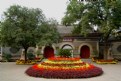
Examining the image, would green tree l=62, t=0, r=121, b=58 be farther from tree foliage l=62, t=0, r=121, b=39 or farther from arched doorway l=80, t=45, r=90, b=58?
arched doorway l=80, t=45, r=90, b=58

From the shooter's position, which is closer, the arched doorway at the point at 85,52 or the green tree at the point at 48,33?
the green tree at the point at 48,33

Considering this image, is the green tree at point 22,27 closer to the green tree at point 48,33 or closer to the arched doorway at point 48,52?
the green tree at point 48,33

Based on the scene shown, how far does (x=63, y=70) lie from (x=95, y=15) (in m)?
15.2

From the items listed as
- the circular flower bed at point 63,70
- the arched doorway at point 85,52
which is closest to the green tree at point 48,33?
the circular flower bed at point 63,70

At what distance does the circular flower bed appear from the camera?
1772 centimetres

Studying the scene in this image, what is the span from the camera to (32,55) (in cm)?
3747

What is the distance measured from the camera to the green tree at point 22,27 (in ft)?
92.2

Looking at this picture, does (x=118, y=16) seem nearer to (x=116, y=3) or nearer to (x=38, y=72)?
(x=116, y=3)

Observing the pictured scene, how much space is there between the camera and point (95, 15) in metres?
32.2

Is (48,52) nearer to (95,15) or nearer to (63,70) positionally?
(95,15)

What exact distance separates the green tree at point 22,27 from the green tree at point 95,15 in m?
4.90

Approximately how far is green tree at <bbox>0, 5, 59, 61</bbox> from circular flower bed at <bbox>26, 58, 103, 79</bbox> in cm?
856

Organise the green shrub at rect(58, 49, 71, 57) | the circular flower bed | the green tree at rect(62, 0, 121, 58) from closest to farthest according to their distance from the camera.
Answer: the circular flower bed < the green shrub at rect(58, 49, 71, 57) < the green tree at rect(62, 0, 121, 58)

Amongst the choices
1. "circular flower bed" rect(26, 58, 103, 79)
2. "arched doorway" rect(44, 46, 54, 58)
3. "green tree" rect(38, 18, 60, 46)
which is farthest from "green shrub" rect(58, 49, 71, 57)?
"arched doorway" rect(44, 46, 54, 58)
